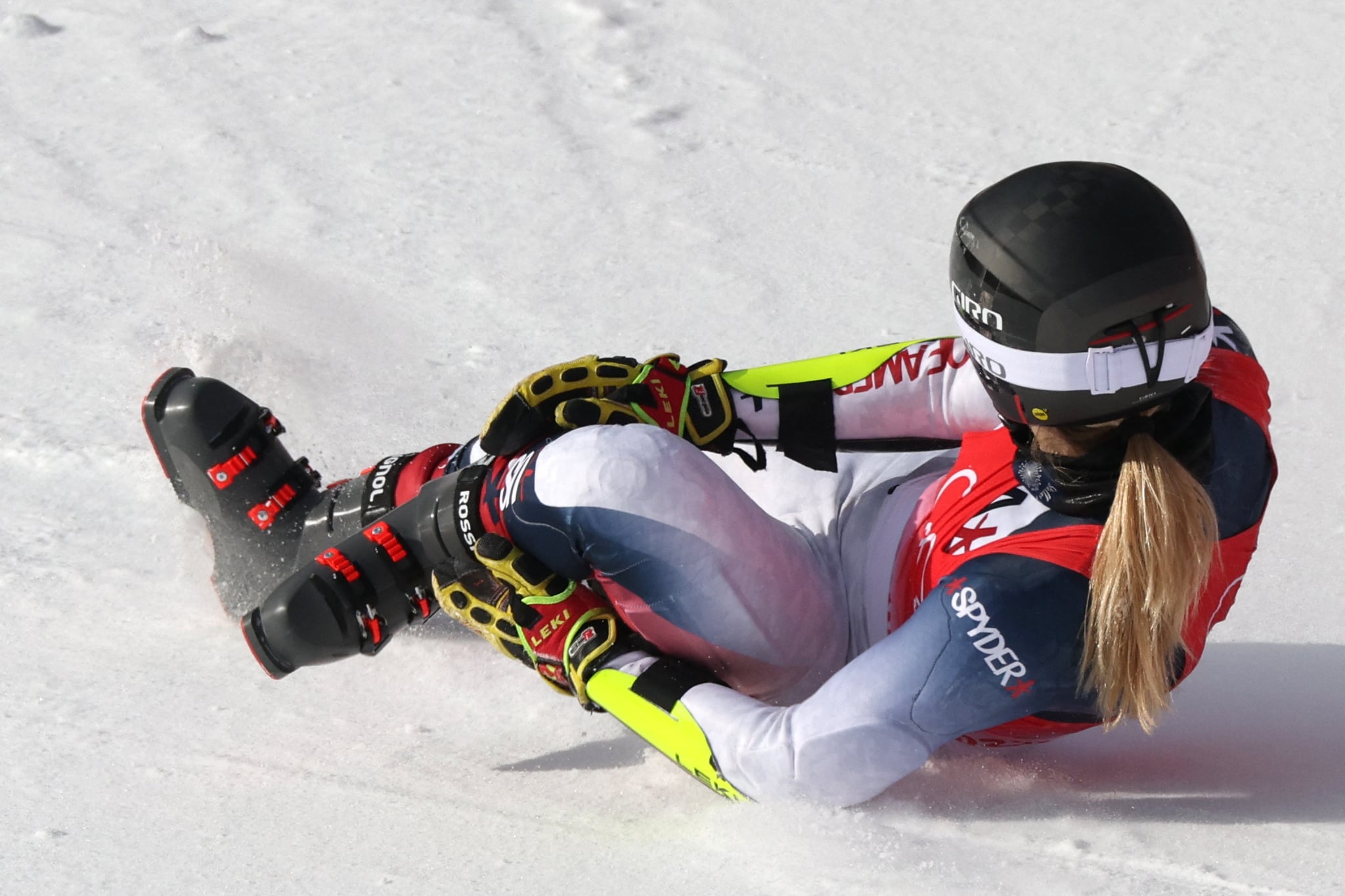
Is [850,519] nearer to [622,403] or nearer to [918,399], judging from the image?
[918,399]

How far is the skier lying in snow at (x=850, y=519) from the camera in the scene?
1.84m

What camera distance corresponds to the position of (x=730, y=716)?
2117mm

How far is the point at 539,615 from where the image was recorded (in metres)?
2.32

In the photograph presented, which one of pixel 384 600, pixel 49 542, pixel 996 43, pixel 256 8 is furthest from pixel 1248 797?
pixel 256 8

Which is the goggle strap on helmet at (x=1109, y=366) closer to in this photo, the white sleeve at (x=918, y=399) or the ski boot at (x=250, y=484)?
the white sleeve at (x=918, y=399)

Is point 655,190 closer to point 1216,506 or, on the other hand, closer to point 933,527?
point 933,527

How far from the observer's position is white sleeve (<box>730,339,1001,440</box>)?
8.09 ft

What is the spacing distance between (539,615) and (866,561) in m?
0.53

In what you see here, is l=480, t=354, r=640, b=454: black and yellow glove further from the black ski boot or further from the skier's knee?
the black ski boot

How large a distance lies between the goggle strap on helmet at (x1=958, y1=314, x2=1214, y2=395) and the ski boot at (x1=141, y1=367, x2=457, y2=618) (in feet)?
4.06

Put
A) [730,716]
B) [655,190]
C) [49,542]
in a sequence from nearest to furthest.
Result: [730,716] → [49,542] → [655,190]

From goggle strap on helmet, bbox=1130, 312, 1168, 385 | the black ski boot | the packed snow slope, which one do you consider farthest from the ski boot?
goggle strap on helmet, bbox=1130, 312, 1168, 385

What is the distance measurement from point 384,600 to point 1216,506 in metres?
1.25

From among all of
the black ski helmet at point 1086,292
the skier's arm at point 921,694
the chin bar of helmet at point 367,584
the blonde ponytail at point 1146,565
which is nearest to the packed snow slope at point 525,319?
the skier's arm at point 921,694
